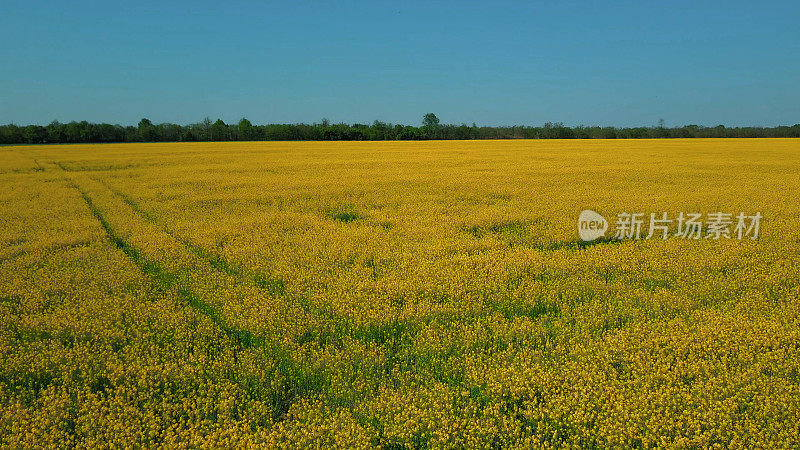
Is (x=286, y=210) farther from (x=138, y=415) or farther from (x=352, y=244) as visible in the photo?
(x=138, y=415)

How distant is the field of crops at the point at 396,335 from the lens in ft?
13.1

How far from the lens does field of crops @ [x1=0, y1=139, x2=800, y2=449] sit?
3.99m

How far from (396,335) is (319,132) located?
8574 cm

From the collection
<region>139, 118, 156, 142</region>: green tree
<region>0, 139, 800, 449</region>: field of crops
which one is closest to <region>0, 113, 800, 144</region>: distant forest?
<region>139, 118, 156, 142</region>: green tree

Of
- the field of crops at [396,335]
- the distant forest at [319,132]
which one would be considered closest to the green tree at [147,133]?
the distant forest at [319,132]

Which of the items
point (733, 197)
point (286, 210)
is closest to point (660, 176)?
point (733, 197)

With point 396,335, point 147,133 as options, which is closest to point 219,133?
point 147,133

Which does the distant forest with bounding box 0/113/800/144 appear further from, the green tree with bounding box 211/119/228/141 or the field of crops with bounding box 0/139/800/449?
the field of crops with bounding box 0/139/800/449

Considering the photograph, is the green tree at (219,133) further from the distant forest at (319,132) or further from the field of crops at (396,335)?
the field of crops at (396,335)

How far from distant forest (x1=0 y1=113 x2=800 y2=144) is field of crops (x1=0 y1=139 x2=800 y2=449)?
77841mm

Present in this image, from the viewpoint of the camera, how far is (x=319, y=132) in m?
88.0

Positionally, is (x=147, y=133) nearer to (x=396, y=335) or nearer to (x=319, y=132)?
(x=319, y=132)

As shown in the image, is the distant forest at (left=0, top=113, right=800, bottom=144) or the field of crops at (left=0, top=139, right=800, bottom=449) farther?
the distant forest at (left=0, top=113, right=800, bottom=144)

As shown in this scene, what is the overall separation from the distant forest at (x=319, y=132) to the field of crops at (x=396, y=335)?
255 feet
